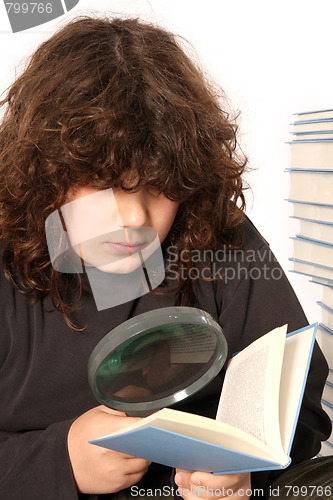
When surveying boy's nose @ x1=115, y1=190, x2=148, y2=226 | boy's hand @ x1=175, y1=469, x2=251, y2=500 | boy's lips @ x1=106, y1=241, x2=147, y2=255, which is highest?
boy's nose @ x1=115, y1=190, x2=148, y2=226

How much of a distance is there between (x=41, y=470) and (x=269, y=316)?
439mm

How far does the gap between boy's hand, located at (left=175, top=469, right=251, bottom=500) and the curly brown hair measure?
0.34 meters

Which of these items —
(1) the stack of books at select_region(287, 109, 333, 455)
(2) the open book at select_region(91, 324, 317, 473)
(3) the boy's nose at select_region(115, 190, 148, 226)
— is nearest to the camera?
(2) the open book at select_region(91, 324, 317, 473)

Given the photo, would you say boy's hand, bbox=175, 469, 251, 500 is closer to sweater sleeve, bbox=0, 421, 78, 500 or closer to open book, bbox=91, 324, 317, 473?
open book, bbox=91, 324, 317, 473

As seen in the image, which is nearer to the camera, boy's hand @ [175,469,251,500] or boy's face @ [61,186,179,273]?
boy's hand @ [175,469,251,500]

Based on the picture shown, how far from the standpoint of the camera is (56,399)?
101cm

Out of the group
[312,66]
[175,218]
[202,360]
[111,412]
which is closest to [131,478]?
[111,412]

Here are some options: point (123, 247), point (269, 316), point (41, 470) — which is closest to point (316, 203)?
point (269, 316)

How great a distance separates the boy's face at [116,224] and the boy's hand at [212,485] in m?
0.32

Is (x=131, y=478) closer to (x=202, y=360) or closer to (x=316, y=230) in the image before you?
(x=202, y=360)

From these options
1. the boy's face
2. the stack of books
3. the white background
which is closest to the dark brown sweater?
the boy's face

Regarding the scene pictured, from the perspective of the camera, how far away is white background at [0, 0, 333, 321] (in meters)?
1.44

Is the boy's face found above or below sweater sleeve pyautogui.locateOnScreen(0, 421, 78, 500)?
above

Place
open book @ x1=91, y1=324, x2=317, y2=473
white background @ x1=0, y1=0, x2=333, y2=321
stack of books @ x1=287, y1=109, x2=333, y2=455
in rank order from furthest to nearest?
white background @ x1=0, y1=0, x2=333, y2=321, stack of books @ x1=287, y1=109, x2=333, y2=455, open book @ x1=91, y1=324, x2=317, y2=473
